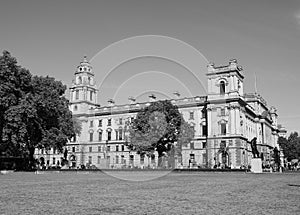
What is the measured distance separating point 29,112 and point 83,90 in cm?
7018

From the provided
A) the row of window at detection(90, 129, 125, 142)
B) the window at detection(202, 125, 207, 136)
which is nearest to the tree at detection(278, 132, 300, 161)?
the window at detection(202, 125, 207, 136)

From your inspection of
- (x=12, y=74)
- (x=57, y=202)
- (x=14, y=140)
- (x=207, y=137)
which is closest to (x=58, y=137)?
(x=14, y=140)

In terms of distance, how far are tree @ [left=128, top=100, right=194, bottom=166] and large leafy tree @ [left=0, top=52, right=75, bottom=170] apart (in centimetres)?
1537

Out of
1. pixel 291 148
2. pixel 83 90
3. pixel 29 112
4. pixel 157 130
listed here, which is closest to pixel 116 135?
pixel 83 90

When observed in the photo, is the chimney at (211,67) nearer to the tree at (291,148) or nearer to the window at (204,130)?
the window at (204,130)

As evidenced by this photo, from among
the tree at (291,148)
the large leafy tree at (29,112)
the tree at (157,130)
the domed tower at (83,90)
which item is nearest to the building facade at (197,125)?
the domed tower at (83,90)

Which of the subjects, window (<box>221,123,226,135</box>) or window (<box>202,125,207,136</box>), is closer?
window (<box>221,123,226,135</box>)

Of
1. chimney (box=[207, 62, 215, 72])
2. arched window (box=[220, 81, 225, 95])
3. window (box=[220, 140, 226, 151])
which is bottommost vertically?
window (box=[220, 140, 226, 151])

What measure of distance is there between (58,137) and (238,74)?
5788 cm

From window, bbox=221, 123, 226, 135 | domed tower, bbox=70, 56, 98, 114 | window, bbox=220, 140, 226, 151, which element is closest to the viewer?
window, bbox=220, 140, 226, 151

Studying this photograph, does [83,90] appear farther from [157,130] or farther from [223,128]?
[157,130]

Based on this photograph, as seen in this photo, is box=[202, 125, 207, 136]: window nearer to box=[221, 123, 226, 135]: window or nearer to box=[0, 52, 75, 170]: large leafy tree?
box=[221, 123, 226, 135]: window

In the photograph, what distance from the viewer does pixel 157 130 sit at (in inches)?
2672

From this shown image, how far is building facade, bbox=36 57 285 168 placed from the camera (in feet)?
292
